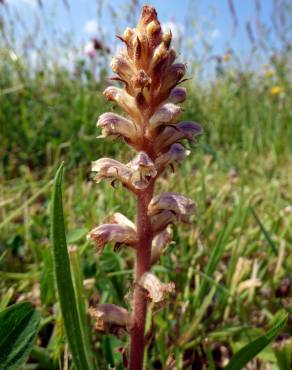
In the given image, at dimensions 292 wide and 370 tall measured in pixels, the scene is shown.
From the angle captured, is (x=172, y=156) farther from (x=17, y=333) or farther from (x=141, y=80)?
(x=17, y=333)

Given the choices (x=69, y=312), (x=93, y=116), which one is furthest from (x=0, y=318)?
(x=93, y=116)

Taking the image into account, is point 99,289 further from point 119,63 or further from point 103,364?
point 119,63

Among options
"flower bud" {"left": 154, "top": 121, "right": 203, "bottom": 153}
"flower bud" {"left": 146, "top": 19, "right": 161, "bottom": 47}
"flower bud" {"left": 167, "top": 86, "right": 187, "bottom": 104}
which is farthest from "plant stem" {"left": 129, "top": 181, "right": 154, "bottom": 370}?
"flower bud" {"left": 146, "top": 19, "right": 161, "bottom": 47}

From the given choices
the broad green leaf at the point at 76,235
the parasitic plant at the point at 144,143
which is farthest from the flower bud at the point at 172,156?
the broad green leaf at the point at 76,235

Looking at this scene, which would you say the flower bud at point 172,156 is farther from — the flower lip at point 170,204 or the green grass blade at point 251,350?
the green grass blade at point 251,350

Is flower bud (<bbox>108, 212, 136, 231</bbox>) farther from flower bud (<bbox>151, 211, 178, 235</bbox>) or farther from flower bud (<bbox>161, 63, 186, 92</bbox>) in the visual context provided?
flower bud (<bbox>161, 63, 186, 92</bbox>)

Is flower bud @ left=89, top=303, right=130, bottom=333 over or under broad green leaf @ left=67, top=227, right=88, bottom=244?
under
